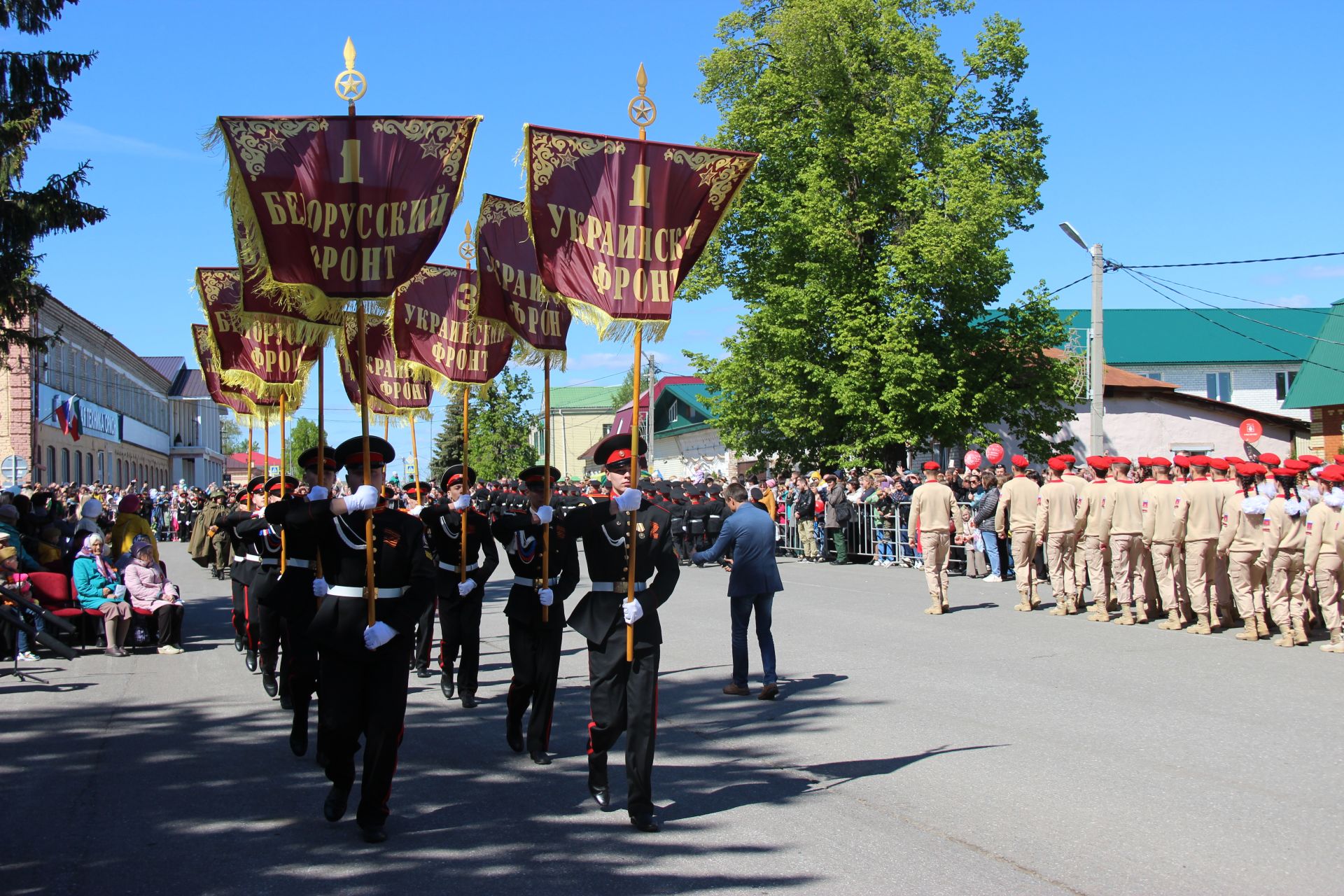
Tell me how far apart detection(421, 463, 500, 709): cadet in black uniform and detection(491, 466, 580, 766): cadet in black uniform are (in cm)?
146

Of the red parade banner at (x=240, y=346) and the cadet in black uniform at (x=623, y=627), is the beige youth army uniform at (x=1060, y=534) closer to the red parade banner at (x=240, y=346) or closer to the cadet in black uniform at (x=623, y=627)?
the red parade banner at (x=240, y=346)

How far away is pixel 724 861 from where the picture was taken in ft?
18.0

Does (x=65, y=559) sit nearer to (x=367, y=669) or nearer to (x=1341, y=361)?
(x=367, y=669)

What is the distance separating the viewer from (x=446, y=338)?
41.2ft

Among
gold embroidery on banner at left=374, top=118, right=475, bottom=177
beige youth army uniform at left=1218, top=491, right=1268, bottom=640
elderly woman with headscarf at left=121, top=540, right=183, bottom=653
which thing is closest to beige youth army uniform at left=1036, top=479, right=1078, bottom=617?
beige youth army uniform at left=1218, top=491, right=1268, bottom=640

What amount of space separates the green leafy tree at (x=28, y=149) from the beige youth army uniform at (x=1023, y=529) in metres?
13.0

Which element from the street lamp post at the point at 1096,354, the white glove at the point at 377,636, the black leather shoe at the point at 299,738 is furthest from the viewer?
the street lamp post at the point at 1096,354

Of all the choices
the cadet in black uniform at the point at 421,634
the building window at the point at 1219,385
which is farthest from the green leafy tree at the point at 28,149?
the building window at the point at 1219,385

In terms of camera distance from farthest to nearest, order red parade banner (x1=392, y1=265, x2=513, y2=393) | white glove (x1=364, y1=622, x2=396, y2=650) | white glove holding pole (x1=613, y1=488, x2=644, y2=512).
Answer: red parade banner (x1=392, y1=265, x2=513, y2=393) → white glove holding pole (x1=613, y1=488, x2=644, y2=512) → white glove (x1=364, y1=622, x2=396, y2=650)

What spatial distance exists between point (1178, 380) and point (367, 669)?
57.5 m

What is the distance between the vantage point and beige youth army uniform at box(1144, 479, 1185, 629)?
1328cm

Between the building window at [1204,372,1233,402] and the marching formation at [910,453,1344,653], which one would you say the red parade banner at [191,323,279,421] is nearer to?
the marching formation at [910,453,1344,653]

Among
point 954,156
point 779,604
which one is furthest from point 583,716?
point 954,156

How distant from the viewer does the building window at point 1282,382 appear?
57.3 meters
